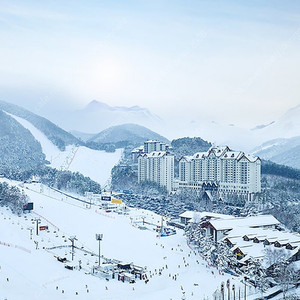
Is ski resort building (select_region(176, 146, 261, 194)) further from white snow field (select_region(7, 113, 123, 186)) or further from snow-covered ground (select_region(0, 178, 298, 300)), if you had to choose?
snow-covered ground (select_region(0, 178, 298, 300))

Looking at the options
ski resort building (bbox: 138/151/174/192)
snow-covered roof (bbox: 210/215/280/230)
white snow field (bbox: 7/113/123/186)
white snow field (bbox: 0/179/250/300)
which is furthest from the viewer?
white snow field (bbox: 7/113/123/186)

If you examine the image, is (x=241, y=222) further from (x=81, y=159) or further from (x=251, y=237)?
(x=81, y=159)

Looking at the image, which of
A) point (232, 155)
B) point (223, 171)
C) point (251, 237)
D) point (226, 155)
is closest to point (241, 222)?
point (251, 237)

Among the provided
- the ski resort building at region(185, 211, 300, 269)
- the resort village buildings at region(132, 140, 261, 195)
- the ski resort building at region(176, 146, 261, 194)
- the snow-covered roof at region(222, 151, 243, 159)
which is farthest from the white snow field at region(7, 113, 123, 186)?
the ski resort building at region(185, 211, 300, 269)

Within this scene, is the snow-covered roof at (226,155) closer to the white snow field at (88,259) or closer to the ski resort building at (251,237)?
the ski resort building at (251,237)

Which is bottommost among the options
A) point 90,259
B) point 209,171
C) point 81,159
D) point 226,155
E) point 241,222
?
point 90,259

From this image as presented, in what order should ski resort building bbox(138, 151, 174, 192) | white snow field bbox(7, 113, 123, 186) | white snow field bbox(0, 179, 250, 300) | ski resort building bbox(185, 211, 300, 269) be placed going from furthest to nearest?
1. white snow field bbox(7, 113, 123, 186)
2. ski resort building bbox(138, 151, 174, 192)
3. ski resort building bbox(185, 211, 300, 269)
4. white snow field bbox(0, 179, 250, 300)
